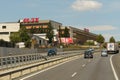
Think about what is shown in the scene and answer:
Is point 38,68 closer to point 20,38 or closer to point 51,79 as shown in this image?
point 51,79

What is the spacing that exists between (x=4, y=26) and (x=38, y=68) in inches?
5888

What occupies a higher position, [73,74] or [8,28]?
[8,28]

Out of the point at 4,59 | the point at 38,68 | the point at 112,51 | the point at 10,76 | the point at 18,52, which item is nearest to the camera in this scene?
the point at 10,76

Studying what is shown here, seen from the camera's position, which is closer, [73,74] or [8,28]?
[73,74]

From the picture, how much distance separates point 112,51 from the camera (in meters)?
101

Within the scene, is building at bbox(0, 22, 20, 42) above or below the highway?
above

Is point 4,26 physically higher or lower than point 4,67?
higher

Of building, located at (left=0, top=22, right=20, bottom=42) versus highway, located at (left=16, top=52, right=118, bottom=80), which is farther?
building, located at (left=0, top=22, right=20, bottom=42)

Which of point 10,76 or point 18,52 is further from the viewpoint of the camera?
point 18,52

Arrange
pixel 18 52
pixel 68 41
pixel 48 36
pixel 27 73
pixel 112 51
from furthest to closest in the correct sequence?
pixel 68 41 → pixel 48 36 → pixel 112 51 → pixel 18 52 → pixel 27 73

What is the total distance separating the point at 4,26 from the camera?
179 meters

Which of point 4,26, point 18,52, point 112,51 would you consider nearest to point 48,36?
point 4,26

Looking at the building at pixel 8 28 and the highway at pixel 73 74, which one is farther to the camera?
the building at pixel 8 28

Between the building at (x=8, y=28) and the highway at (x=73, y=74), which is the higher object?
the building at (x=8, y=28)
